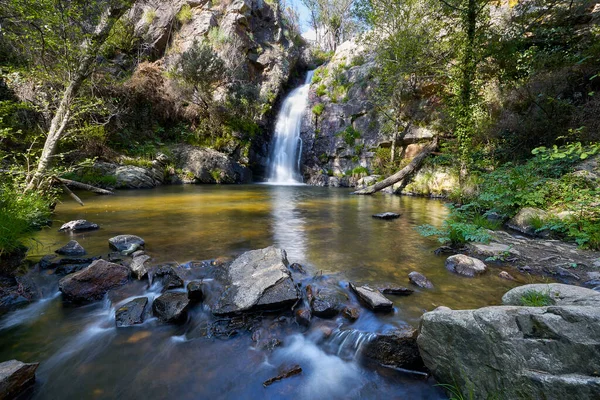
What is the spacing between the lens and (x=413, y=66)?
44.1 feet

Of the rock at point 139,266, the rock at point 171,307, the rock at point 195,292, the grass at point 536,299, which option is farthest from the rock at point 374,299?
the rock at point 139,266

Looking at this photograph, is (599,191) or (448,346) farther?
(599,191)

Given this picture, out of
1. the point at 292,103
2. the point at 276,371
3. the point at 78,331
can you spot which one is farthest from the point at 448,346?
the point at 292,103

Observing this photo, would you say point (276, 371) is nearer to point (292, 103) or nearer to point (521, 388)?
point (521, 388)

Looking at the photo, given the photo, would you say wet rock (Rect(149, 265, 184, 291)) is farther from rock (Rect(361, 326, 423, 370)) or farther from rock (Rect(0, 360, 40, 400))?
rock (Rect(361, 326, 423, 370))

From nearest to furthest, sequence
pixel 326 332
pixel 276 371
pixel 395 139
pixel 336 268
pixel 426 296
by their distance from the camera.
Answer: pixel 276 371
pixel 326 332
pixel 426 296
pixel 336 268
pixel 395 139

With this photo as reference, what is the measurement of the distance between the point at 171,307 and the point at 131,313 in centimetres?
43

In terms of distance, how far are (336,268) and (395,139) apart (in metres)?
13.7

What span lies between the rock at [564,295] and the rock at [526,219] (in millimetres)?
3992

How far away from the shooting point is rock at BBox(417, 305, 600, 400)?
A: 1.36 meters

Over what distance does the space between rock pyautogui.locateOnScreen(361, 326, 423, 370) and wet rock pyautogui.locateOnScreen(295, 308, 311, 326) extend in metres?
0.63

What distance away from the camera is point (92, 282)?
10.7ft

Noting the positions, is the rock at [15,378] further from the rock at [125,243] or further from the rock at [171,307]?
the rock at [125,243]

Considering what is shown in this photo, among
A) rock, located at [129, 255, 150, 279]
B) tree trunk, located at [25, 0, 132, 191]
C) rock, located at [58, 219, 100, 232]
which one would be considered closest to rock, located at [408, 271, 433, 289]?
rock, located at [129, 255, 150, 279]
